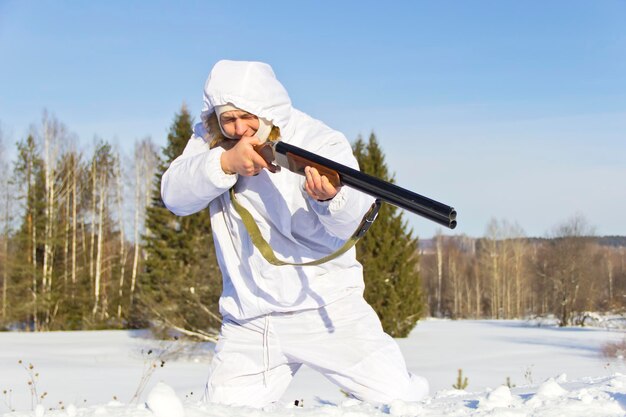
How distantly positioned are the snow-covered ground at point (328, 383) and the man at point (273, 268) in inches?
9.0

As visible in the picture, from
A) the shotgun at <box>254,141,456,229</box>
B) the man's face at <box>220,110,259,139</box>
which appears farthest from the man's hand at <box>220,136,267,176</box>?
the man's face at <box>220,110,259,139</box>

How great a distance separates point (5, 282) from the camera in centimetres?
2867

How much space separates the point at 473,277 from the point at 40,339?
1680 inches

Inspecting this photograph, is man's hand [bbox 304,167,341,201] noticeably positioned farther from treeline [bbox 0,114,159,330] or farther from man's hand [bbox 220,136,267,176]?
treeline [bbox 0,114,159,330]

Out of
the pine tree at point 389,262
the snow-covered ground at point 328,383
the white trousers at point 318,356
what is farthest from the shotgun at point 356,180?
the pine tree at point 389,262

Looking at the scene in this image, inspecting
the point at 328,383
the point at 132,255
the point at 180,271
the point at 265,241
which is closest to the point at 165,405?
the point at 265,241

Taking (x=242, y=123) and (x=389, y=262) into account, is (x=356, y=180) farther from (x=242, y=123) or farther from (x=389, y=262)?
(x=389, y=262)

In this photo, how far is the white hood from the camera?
3104 mm

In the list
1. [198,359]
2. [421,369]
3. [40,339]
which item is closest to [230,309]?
[421,369]

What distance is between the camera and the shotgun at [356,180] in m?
2.33

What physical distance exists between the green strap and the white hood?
1.38 ft

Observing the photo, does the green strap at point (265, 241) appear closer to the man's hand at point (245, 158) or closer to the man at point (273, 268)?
the man at point (273, 268)

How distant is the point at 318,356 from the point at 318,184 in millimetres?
917

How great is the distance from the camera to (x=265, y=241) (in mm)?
3010
